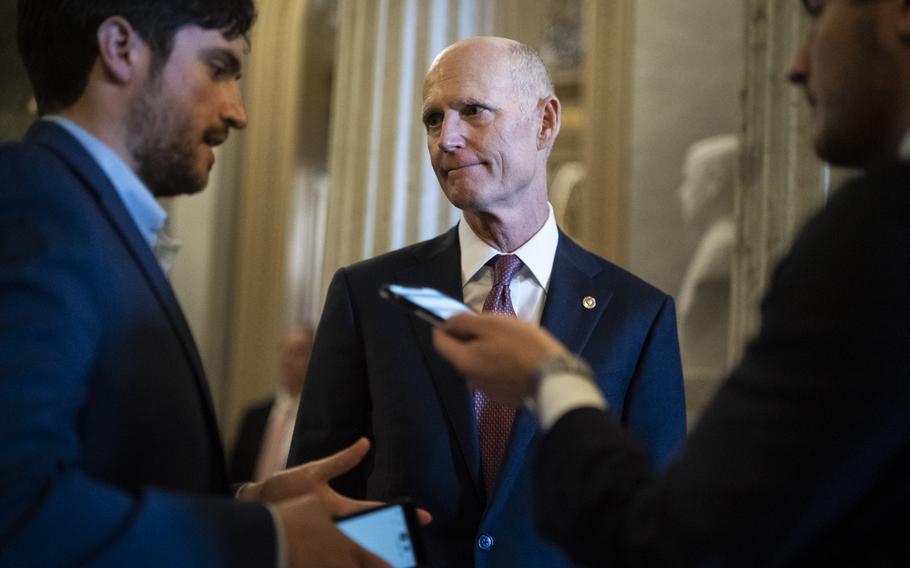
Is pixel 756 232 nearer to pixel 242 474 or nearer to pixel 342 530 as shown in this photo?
pixel 342 530

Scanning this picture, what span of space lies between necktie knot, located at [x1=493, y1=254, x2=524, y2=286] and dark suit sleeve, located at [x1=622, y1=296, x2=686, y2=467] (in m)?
0.34

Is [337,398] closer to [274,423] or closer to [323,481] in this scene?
[323,481]

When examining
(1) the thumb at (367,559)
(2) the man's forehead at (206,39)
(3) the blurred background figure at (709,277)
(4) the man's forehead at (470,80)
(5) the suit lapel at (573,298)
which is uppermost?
(2) the man's forehead at (206,39)

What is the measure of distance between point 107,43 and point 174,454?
25.2 inches

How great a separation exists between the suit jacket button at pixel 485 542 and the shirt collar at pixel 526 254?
0.61 meters

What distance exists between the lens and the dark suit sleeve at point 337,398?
2.17 m

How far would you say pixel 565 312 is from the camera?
223 cm

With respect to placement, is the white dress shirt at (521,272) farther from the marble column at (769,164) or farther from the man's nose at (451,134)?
the marble column at (769,164)

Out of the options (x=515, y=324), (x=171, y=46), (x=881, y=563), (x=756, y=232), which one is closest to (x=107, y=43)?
(x=171, y=46)

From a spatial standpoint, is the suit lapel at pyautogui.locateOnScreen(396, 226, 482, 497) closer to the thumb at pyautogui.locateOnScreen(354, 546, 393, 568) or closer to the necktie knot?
the necktie knot

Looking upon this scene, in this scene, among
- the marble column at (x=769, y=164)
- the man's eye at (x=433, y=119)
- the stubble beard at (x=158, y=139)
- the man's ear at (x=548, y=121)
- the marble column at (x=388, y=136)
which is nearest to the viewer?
the stubble beard at (x=158, y=139)

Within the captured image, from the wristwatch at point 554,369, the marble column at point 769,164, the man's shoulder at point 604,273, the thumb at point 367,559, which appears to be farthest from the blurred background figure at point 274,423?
the wristwatch at point 554,369

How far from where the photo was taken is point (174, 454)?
1425 mm

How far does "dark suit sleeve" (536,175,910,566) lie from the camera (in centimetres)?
111
